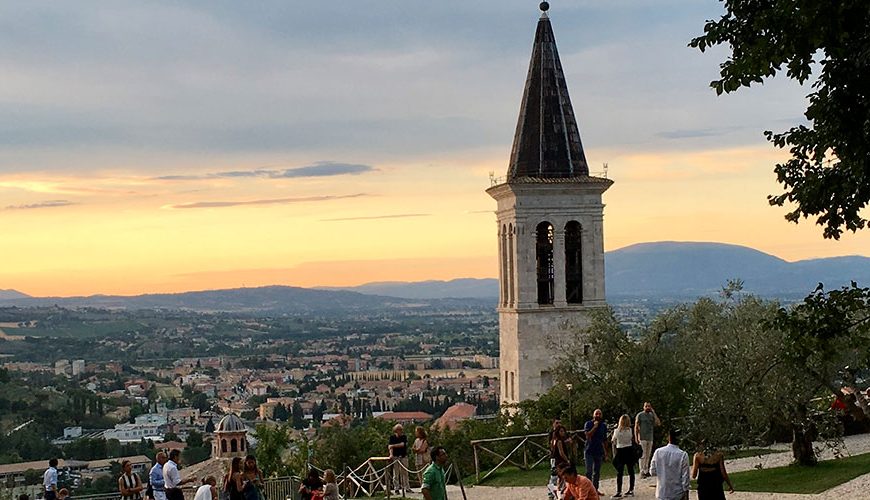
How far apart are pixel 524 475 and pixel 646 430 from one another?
5237 mm

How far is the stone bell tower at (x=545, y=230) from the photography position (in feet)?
129

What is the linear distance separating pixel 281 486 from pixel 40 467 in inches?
1904

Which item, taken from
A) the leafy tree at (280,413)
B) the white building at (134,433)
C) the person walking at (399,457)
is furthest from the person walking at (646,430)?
the leafy tree at (280,413)

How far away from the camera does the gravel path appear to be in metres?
19.2

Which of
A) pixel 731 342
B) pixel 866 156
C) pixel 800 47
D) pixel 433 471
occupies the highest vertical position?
pixel 800 47

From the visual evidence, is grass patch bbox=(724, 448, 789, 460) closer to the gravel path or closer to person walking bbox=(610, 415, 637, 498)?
the gravel path

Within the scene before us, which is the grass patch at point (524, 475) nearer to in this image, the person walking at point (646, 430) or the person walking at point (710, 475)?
the person walking at point (646, 430)

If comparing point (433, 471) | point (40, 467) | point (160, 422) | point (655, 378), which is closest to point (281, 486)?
point (655, 378)

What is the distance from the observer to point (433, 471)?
52.1 feet

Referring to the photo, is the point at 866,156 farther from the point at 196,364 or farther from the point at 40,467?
the point at 196,364

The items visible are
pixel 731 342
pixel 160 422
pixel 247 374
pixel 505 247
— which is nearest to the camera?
pixel 731 342

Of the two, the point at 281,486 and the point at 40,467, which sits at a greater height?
the point at 281,486

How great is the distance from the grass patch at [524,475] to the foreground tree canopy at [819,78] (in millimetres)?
10289

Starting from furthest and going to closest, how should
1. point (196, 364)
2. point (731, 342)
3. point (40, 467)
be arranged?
point (196, 364) → point (40, 467) → point (731, 342)
